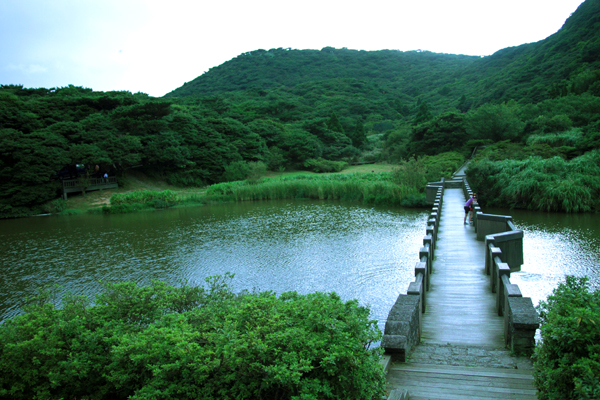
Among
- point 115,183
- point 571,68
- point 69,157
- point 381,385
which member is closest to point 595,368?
point 381,385

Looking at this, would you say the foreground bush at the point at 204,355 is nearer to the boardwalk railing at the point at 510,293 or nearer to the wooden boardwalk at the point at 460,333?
the wooden boardwalk at the point at 460,333

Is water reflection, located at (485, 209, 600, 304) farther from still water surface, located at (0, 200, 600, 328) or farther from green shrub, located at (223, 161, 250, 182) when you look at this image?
green shrub, located at (223, 161, 250, 182)

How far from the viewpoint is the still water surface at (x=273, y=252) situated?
1065 cm

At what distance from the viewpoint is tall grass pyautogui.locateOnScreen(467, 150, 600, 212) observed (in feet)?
63.5

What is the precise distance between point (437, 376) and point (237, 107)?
62205 millimetres

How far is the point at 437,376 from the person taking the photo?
4172 mm

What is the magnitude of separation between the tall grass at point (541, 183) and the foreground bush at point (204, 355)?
19.9m

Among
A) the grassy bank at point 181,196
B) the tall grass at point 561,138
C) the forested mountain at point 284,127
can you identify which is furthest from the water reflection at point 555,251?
the tall grass at point 561,138

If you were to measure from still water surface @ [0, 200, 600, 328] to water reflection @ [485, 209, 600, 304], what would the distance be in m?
0.03

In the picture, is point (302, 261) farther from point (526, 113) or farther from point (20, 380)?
point (526, 113)

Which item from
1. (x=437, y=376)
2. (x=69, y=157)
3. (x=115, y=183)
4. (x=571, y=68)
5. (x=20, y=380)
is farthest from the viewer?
(x=571, y=68)

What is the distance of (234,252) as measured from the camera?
1445 centimetres

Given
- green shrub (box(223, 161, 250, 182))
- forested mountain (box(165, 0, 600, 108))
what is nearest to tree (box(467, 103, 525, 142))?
forested mountain (box(165, 0, 600, 108))

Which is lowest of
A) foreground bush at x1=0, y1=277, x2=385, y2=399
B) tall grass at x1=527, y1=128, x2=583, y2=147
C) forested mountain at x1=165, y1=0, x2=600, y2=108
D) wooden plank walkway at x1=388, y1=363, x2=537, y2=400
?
wooden plank walkway at x1=388, y1=363, x2=537, y2=400
